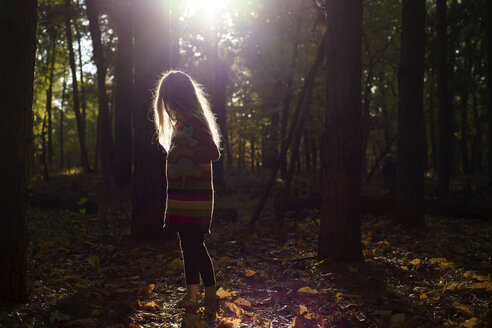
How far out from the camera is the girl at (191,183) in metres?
3.64

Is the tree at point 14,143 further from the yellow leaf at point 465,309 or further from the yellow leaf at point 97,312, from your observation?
the yellow leaf at point 465,309

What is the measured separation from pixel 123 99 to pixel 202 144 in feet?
39.2

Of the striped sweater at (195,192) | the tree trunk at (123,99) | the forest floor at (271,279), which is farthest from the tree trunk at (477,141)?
the striped sweater at (195,192)

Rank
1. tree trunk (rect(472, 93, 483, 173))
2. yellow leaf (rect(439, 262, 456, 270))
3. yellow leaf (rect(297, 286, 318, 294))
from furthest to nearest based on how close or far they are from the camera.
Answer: tree trunk (rect(472, 93, 483, 173)) < yellow leaf (rect(439, 262, 456, 270)) < yellow leaf (rect(297, 286, 318, 294))

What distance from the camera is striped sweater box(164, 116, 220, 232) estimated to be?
3637 millimetres

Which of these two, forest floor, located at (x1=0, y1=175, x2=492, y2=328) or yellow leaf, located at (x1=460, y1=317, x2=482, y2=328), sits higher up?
yellow leaf, located at (x1=460, y1=317, x2=482, y2=328)

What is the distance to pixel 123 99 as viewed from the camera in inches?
576

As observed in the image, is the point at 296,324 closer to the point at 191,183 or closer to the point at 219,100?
the point at 191,183

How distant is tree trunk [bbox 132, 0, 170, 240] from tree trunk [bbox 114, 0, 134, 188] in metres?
7.28

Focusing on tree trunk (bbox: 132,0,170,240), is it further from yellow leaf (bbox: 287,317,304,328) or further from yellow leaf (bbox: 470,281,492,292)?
yellow leaf (bbox: 470,281,492,292)

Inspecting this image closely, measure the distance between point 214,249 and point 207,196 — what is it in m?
3.66

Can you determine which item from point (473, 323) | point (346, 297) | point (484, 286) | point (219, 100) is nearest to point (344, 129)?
point (346, 297)

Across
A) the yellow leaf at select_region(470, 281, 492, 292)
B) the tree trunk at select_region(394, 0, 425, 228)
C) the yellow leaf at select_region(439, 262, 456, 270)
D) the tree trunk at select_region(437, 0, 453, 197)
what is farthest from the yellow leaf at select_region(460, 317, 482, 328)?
the tree trunk at select_region(437, 0, 453, 197)

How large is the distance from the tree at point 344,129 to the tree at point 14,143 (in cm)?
375
